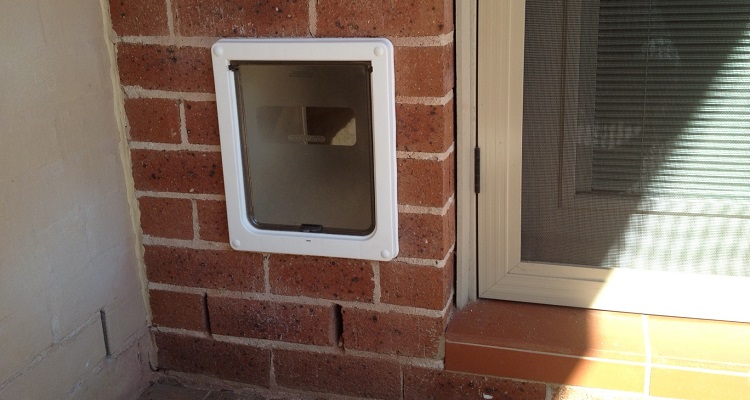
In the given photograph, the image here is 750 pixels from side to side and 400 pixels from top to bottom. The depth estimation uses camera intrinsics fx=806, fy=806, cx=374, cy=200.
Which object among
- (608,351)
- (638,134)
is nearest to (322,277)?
(608,351)

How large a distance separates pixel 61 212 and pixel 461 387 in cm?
90

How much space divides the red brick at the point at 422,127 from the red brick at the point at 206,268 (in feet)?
1.43

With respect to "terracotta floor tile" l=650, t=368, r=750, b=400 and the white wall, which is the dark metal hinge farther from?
the white wall

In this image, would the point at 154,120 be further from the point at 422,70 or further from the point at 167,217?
the point at 422,70

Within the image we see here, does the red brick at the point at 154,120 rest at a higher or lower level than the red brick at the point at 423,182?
higher

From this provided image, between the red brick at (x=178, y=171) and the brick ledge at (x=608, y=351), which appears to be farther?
the red brick at (x=178, y=171)

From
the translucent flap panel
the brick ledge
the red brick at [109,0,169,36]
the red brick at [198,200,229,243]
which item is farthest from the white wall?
the brick ledge

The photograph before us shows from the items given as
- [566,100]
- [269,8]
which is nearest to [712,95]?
[566,100]

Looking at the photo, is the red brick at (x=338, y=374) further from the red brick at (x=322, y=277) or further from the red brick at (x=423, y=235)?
the red brick at (x=423, y=235)

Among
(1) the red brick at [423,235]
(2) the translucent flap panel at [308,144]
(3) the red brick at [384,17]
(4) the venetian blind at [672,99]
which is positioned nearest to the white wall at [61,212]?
(2) the translucent flap panel at [308,144]

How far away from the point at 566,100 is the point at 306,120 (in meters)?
0.53

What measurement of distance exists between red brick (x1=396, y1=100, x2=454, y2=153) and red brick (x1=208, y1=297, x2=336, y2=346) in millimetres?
426

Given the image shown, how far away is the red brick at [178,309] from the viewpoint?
6.02ft

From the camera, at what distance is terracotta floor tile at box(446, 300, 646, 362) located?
164 centimetres
